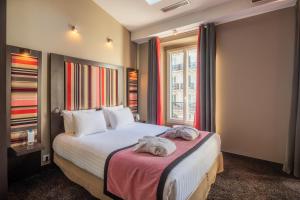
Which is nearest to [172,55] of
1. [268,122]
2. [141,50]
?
[141,50]

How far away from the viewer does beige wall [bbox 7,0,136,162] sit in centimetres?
225

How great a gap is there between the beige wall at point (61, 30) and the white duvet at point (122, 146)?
→ 28.7 inches

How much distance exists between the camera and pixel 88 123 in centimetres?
254

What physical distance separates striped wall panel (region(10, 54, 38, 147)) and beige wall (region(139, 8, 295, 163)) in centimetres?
324

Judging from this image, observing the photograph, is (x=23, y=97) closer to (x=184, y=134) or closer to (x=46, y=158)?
(x=46, y=158)

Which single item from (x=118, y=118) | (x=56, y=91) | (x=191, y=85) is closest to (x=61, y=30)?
(x=56, y=91)

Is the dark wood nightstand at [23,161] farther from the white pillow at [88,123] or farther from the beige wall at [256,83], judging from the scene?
the beige wall at [256,83]

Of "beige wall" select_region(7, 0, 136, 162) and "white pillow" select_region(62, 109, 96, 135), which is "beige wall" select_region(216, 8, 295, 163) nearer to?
"beige wall" select_region(7, 0, 136, 162)

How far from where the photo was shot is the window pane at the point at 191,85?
3.84 m

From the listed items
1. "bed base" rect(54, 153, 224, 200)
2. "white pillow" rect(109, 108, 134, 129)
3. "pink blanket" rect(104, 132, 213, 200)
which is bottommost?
"bed base" rect(54, 153, 224, 200)

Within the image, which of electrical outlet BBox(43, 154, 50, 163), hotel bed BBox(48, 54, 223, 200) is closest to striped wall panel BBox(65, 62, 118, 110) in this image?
hotel bed BBox(48, 54, 223, 200)

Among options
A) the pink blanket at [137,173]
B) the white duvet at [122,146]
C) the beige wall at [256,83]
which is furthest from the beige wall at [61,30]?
the beige wall at [256,83]

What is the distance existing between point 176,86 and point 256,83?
69.8 inches

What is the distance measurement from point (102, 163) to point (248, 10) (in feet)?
10.4
